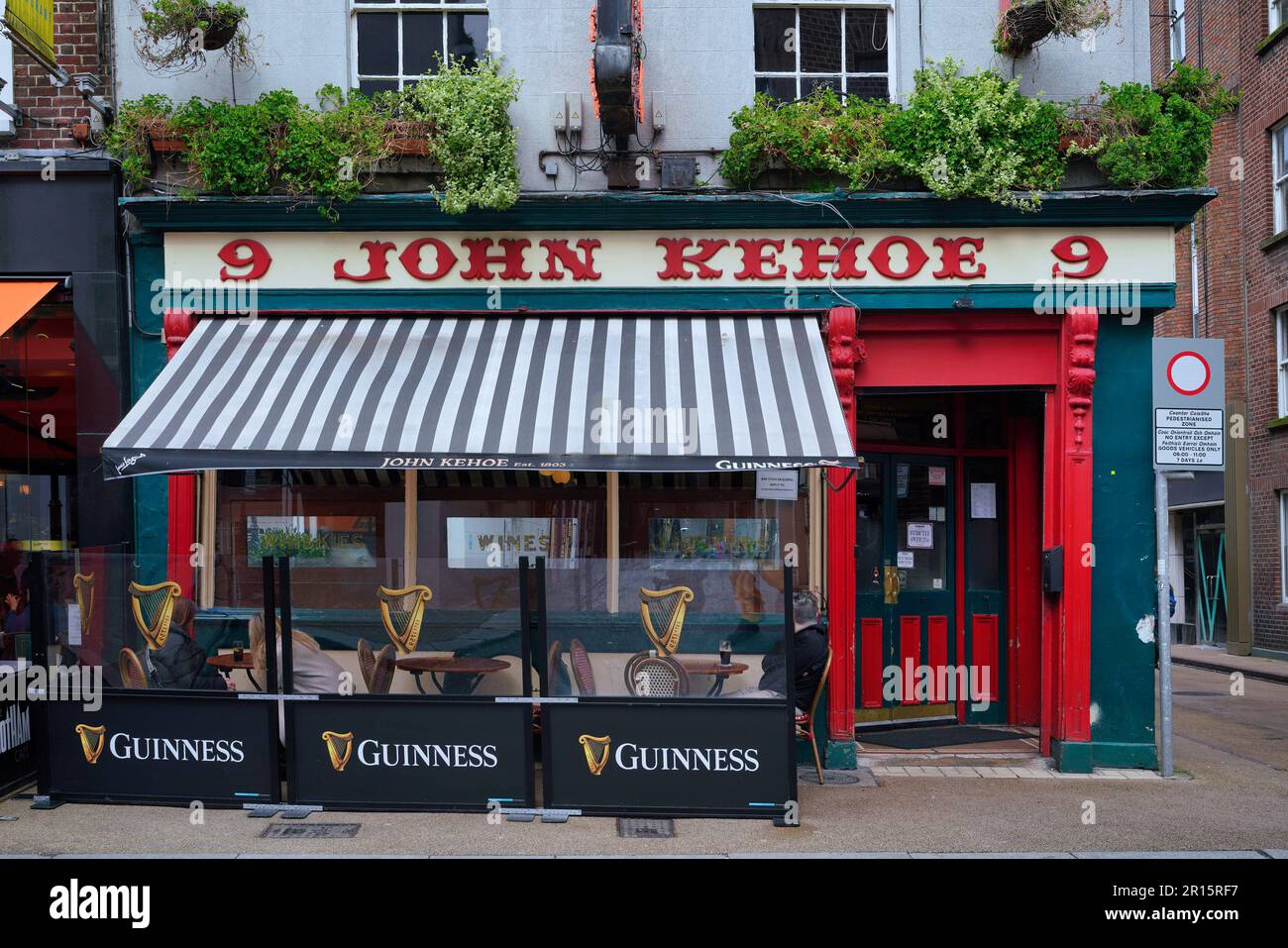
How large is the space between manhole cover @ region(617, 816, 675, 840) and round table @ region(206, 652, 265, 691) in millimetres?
2734

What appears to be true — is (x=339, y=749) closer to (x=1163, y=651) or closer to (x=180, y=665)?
(x=180, y=665)

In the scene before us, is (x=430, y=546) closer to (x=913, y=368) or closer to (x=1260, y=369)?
(x=913, y=368)

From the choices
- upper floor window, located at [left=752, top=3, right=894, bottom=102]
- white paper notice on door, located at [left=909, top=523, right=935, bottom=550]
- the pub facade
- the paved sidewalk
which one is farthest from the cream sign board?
the paved sidewalk

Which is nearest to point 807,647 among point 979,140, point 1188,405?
point 1188,405

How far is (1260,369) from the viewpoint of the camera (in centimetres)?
1991

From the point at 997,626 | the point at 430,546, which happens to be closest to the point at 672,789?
the point at 430,546

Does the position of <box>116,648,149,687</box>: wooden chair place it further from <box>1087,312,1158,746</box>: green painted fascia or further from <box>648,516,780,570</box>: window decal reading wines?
<box>1087,312,1158,746</box>: green painted fascia

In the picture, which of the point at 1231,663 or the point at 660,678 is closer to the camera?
the point at 660,678

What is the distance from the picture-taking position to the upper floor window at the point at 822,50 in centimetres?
934

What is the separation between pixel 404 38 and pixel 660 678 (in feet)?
19.9

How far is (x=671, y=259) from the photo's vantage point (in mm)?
8898

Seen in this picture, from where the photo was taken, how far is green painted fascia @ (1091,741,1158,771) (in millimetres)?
8695

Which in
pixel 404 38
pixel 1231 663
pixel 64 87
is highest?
pixel 404 38

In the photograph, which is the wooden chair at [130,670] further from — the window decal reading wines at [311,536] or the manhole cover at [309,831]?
the window decal reading wines at [311,536]
